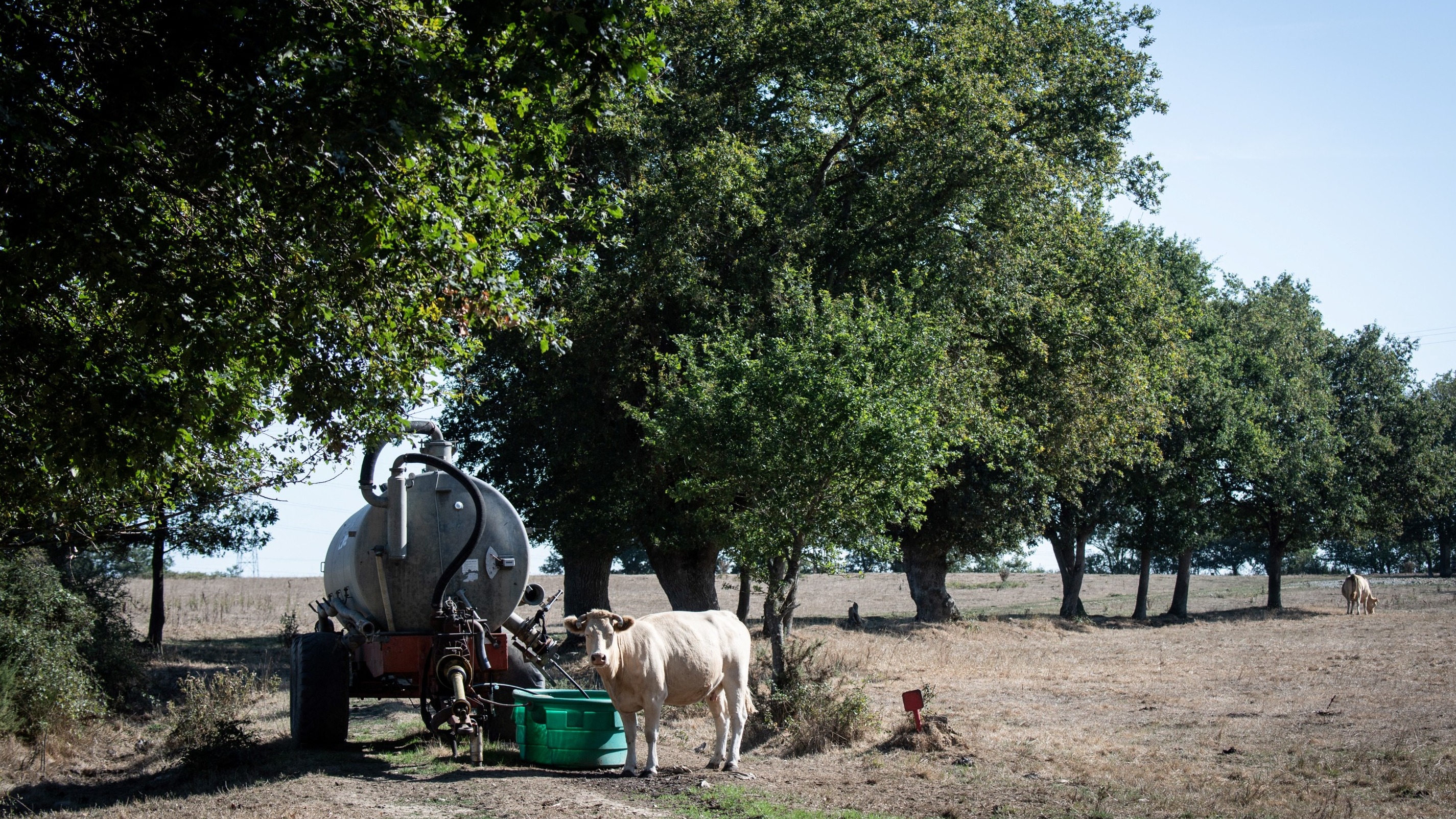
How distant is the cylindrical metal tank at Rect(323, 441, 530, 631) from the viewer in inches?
503

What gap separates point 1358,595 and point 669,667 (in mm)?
40136

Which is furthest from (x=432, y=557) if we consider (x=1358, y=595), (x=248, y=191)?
(x=1358, y=595)

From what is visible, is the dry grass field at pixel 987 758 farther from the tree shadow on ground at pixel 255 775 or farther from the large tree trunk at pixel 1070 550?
the large tree trunk at pixel 1070 550

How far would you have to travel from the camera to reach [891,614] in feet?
152

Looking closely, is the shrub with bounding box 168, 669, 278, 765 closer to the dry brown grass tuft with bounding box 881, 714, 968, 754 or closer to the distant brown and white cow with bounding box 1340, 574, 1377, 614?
the dry brown grass tuft with bounding box 881, 714, 968, 754

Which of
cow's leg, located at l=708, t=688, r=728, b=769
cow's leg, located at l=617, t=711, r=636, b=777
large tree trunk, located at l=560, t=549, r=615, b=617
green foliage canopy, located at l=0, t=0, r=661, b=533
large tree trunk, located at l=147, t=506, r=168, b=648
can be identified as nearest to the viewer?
green foliage canopy, located at l=0, t=0, r=661, b=533

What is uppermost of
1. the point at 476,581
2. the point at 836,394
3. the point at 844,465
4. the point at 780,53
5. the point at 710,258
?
the point at 780,53

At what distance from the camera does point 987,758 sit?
12.2 m

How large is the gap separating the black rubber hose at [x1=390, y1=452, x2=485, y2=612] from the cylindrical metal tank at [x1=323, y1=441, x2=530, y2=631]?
0.43ft

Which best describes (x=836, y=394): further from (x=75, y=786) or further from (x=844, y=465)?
(x=75, y=786)

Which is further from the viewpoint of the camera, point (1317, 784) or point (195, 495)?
point (195, 495)

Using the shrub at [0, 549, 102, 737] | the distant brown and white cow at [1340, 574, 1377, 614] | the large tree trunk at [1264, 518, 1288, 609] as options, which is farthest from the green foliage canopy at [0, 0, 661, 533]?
the large tree trunk at [1264, 518, 1288, 609]

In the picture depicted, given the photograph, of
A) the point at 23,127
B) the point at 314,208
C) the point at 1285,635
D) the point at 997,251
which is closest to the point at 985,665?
the point at 997,251

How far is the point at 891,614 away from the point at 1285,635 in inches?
674
